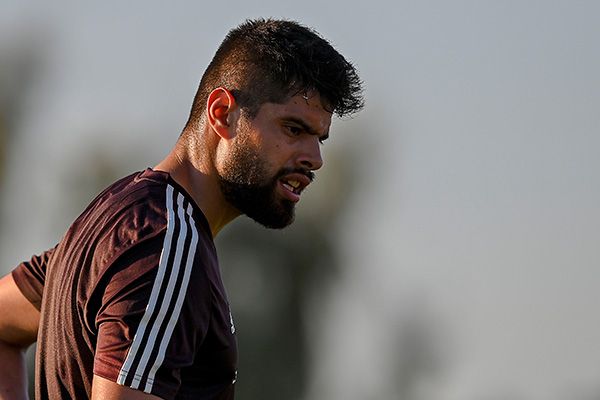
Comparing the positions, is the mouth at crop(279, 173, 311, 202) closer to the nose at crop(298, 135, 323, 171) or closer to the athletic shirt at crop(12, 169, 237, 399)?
the nose at crop(298, 135, 323, 171)

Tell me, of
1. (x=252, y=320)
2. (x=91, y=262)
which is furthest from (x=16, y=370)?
(x=252, y=320)

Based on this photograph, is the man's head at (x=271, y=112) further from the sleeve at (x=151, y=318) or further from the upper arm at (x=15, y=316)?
the upper arm at (x=15, y=316)

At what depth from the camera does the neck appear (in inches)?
255

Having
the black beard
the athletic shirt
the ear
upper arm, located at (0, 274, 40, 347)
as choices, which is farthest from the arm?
the ear

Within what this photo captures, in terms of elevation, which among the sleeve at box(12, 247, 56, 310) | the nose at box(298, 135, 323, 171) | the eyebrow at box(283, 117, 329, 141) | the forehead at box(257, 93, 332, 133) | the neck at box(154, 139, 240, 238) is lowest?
the sleeve at box(12, 247, 56, 310)

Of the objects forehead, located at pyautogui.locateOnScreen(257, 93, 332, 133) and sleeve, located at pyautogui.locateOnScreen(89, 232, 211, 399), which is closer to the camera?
sleeve, located at pyautogui.locateOnScreen(89, 232, 211, 399)

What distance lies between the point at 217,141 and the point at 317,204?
26125 mm

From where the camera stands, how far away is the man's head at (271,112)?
6.48 m

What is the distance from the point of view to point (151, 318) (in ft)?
18.5

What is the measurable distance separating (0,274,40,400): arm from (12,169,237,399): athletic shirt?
627mm

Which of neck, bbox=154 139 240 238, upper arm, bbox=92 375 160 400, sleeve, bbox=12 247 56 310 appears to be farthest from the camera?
sleeve, bbox=12 247 56 310

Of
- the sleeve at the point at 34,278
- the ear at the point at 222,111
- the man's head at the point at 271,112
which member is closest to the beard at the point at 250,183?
the man's head at the point at 271,112

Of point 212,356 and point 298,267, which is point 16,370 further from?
point 298,267

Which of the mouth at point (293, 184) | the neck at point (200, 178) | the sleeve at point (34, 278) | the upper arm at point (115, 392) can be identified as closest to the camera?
the upper arm at point (115, 392)
